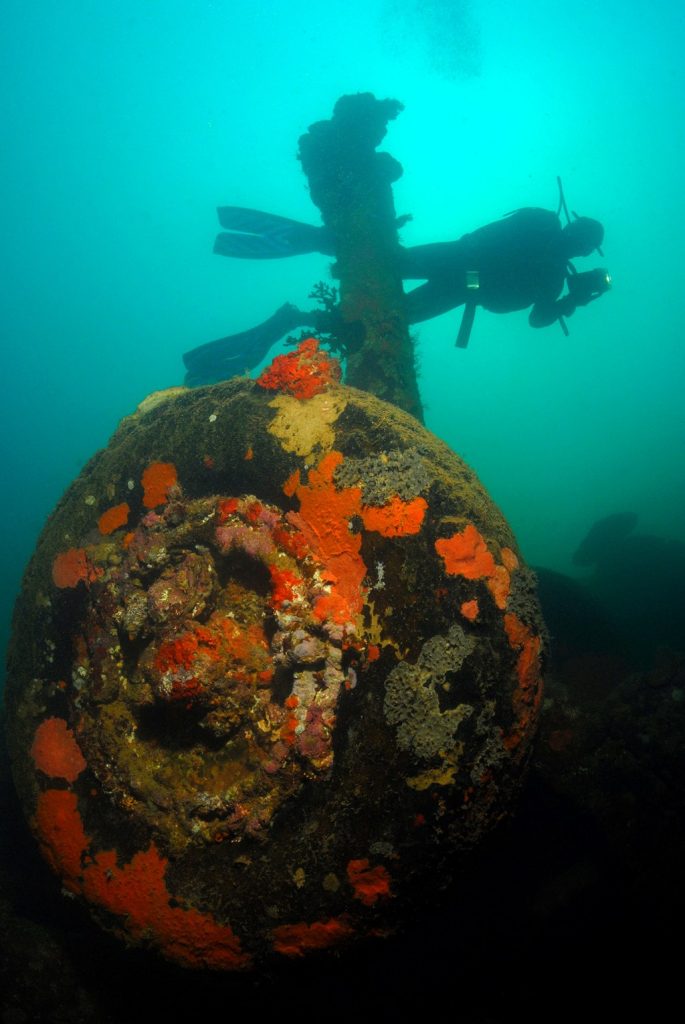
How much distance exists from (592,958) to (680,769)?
172 centimetres

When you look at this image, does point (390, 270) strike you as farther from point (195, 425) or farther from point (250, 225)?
point (195, 425)

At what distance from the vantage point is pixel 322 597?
273 cm

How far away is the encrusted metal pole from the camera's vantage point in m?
6.40

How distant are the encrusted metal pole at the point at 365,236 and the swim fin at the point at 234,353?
2.68ft

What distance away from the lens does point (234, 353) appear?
6.51 meters

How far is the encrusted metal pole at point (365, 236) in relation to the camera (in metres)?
6.40

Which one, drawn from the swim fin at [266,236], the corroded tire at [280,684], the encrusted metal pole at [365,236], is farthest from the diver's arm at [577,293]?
the corroded tire at [280,684]

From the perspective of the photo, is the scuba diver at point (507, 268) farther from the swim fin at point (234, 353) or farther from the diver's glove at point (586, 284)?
the swim fin at point (234, 353)

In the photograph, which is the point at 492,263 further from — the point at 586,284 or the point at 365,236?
the point at 365,236

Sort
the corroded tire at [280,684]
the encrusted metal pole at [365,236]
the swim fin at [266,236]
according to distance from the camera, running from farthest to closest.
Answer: the swim fin at [266,236]
the encrusted metal pole at [365,236]
the corroded tire at [280,684]

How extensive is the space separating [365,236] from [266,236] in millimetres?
2099

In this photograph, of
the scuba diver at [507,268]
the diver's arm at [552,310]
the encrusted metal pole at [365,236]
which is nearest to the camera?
the encrusted metal pole at [365,236]

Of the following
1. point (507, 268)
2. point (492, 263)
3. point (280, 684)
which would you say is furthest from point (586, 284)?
point (280, 684)

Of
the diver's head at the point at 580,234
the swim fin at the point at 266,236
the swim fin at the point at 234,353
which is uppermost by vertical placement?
the swim fin at the point at 266,236
